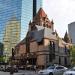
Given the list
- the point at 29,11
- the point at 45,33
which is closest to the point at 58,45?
the point at 45,33

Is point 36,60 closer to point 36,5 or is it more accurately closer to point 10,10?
point 10,10

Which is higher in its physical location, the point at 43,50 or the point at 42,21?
the point at 42,21

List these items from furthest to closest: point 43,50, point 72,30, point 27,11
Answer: point 27,11 → point 72,30 → point 43,50

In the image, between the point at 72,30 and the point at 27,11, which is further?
the point at 27,11

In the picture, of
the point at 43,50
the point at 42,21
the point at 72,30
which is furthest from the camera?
the point at 42,21

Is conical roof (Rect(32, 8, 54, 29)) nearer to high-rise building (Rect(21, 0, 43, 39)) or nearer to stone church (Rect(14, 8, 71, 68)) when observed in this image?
stone church (Rect(14, 8, 71, 68))

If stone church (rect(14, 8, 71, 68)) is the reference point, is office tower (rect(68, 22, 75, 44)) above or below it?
above

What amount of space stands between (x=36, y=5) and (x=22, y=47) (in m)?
80.7

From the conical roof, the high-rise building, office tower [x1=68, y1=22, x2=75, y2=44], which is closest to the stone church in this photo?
office tower [x1=68, y1=22, x2=75, y2=44]

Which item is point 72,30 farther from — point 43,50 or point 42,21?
point 43,50

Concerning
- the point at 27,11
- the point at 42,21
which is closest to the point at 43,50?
the point at 42,21

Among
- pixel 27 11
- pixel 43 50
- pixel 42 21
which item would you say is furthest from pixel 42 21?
pixel 27 11

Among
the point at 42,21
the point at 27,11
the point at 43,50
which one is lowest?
the point at 43,50

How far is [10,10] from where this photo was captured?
15712 centimetres
